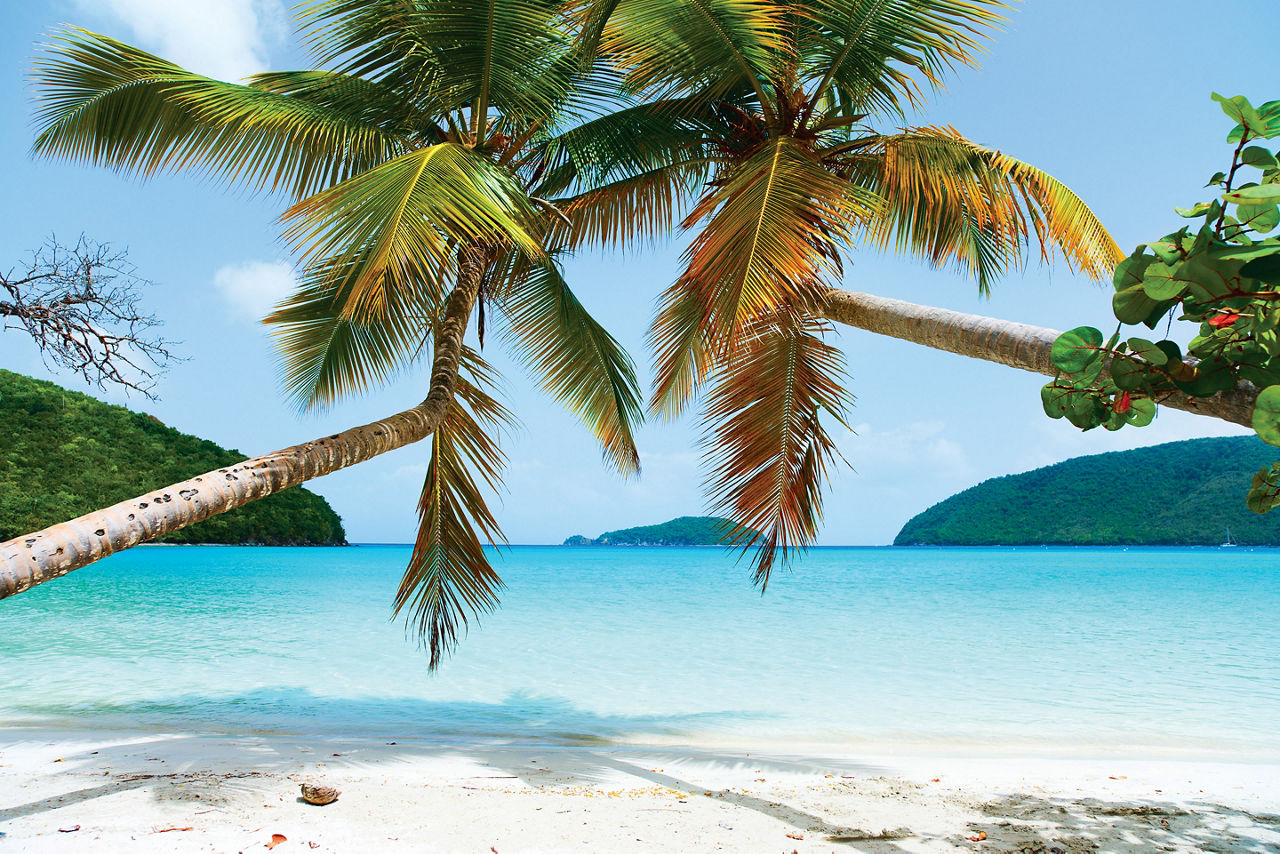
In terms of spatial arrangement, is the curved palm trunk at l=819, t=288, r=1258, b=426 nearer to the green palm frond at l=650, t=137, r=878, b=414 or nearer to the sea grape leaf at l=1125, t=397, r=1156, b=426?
the green palm frond at l=650, t=137, r=878, b=414

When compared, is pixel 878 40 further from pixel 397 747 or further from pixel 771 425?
pixel 397 747

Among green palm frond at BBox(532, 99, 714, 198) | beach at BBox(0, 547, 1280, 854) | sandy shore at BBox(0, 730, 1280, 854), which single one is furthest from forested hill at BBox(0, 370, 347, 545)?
green palm frond at BBox(532, 99, 714, 198)

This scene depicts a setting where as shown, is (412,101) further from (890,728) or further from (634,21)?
(890,728)

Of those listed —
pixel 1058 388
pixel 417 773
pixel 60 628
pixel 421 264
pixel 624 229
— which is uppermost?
pixel 624 229

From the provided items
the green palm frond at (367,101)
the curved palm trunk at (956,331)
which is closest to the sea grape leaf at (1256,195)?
the curved palm trunk at (956,331)

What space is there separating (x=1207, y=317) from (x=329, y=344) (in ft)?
18.8

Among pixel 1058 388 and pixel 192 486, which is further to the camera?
pixel 192 486

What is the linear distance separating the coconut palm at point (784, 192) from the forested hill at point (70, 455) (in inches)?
1035

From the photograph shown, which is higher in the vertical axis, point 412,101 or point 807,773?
point 412,101

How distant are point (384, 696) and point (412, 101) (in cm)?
587

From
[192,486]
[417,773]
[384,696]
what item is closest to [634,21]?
[192,486]

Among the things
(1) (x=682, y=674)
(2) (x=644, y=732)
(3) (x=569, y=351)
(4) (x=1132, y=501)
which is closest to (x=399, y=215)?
(3) (x=569, y=351)

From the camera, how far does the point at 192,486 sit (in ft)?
9.05

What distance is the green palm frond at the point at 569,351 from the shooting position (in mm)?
5844
